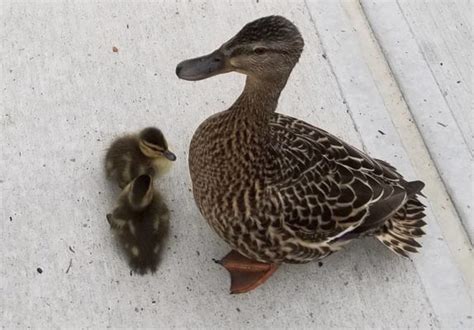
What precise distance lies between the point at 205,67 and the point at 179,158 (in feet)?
1.94

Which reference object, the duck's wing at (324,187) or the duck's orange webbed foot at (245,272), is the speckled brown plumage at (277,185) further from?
the duck's orange webbed foot at (245,272)

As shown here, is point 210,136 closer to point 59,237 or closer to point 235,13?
point 59,237

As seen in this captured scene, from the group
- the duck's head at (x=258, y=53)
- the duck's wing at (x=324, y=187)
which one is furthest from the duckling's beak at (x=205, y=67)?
the duck's wing at (x=324, y=187)

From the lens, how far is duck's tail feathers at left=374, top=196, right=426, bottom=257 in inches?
77.4

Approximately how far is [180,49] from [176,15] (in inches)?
5.9

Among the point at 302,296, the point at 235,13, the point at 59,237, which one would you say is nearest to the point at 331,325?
the point at 302,296

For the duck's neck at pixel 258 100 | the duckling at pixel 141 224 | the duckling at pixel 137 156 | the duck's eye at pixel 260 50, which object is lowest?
the duckling at pixel 141 224

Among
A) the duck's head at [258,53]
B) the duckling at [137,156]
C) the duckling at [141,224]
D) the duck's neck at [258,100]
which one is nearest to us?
the duck's head at [258,53]

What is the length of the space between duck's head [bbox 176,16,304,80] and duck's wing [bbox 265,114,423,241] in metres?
0.24

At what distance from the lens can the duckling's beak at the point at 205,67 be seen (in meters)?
1.60

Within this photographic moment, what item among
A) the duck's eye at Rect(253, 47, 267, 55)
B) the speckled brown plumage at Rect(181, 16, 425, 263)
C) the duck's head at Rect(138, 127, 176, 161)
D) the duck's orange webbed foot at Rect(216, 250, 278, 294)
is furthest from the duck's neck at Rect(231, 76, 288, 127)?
the duck's orange webbed foot at Rect(216, 250, 278, 294)

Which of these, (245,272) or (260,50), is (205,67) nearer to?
(260,50)

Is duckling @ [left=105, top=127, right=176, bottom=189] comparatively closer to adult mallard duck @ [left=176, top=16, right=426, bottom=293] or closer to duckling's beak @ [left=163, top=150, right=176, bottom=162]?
duckling's beak @ [left=163, top=150, right=176, bottom=162]

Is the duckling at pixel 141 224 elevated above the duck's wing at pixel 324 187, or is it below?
below
